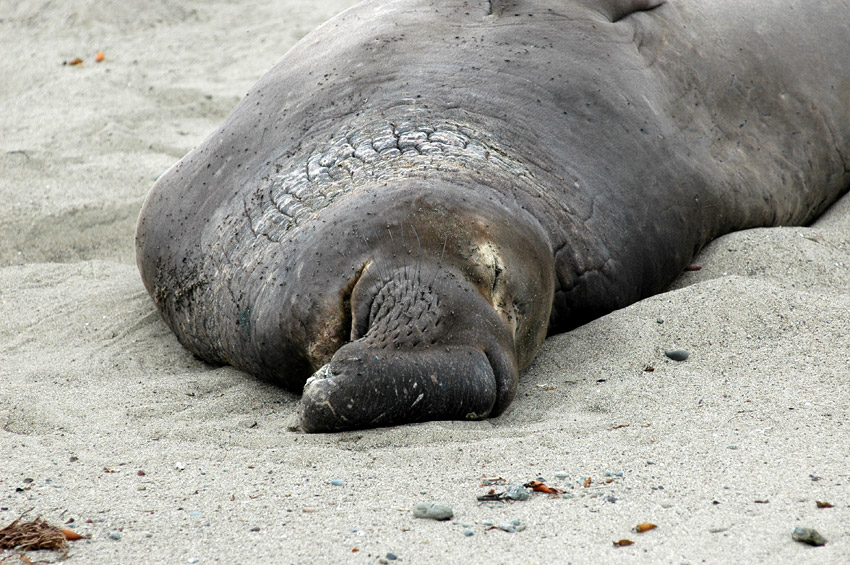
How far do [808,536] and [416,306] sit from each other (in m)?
1.15

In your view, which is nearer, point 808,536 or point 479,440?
point 808,536

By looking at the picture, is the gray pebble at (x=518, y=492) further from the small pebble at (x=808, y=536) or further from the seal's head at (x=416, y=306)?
the small pebble at (x=808, y=536)

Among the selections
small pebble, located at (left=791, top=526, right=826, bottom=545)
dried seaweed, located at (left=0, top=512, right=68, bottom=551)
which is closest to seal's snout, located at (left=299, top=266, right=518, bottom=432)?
dried seaweed, located at (left=0, top=512, right=68, bottom=551)

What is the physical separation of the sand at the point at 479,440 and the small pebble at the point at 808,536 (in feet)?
0.07

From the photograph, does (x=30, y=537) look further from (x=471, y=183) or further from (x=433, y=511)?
(x=471, y=183)

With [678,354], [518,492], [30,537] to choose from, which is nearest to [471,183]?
[678,354]

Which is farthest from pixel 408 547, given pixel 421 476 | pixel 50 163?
pixel 50 163

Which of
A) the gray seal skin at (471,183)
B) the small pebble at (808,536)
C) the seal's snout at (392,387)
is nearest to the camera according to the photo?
the small pebble at (808,536)

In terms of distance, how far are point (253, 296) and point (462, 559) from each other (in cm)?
133

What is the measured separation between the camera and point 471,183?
3.16 m

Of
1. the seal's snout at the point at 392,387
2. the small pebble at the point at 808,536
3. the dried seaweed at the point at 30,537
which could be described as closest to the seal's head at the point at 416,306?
the seal's snout at the point at 392,387

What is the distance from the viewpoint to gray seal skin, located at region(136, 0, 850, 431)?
286 centimetres

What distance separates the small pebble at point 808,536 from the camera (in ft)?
6.73

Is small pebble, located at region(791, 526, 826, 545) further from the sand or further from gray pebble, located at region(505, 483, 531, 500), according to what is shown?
gray pebble, located at region(505, 483, 531, 500)
